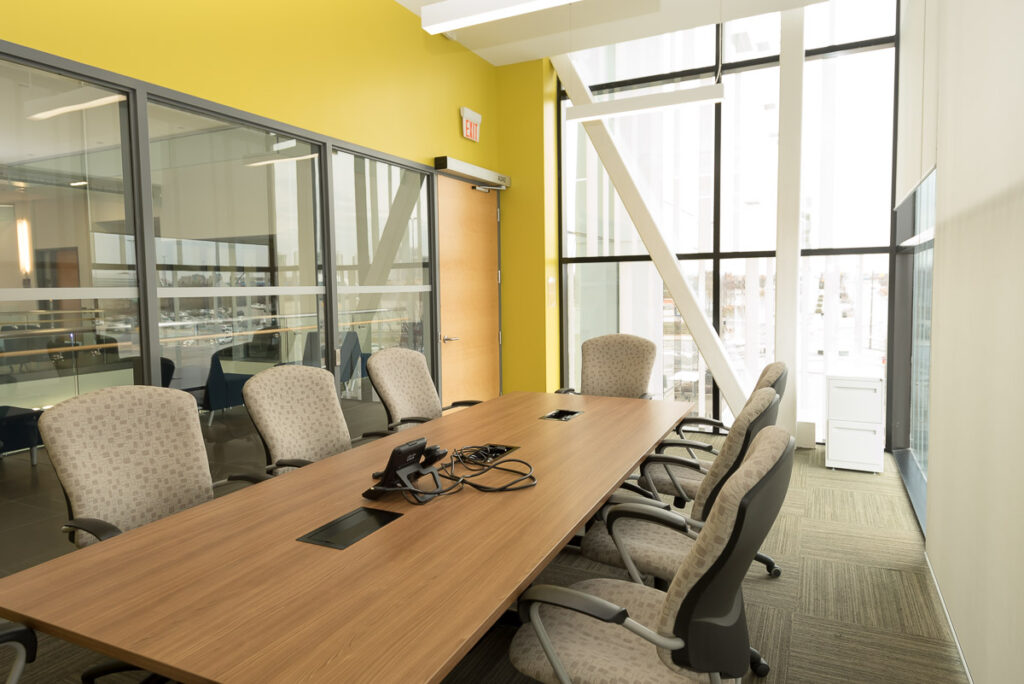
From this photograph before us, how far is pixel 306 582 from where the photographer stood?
1.60 meters

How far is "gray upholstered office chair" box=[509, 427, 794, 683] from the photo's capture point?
1.44 metres

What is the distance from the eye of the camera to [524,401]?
13.7 feet

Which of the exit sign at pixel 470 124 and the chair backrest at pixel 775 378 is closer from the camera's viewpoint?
the chair backrest at pixel 775 378

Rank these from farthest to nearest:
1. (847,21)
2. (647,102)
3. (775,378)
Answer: (847,21), (647,102), (775,378)

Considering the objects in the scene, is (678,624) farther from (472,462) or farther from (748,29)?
(748,29)

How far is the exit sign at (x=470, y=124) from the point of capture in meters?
6.12

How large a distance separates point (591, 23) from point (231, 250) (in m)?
3.82

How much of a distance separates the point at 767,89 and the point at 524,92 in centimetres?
243

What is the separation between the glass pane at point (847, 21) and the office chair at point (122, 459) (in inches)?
232

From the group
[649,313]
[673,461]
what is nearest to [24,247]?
[673,461]

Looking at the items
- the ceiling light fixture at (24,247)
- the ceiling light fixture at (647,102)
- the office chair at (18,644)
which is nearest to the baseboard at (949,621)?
the office chair at (18,644)

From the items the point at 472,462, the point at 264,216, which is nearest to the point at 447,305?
the point at 264,216

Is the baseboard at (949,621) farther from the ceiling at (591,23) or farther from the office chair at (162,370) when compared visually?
the ceiling at (591,23)

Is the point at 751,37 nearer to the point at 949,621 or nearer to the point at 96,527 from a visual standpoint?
the point at 949,621
